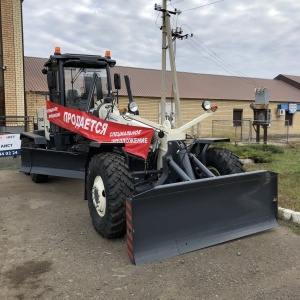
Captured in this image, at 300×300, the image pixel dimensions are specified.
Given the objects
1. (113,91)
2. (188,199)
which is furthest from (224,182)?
(113,91)

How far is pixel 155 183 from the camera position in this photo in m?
5.16

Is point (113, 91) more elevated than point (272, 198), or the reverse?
point (113, 91)

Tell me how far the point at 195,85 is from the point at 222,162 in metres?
20.9

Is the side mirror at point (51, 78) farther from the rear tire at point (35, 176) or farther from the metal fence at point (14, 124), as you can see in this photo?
the metal fence at point (14, 124)

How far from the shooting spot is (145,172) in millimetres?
5148

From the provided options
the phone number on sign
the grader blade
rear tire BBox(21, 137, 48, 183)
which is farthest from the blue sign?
the grader blade

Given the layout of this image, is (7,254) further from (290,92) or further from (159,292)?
(290,92)

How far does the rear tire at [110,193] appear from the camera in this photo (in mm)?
4281

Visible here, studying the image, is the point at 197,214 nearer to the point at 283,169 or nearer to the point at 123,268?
the point at 123,268

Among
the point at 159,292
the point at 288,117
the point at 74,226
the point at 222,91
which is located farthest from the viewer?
the point at 288,117

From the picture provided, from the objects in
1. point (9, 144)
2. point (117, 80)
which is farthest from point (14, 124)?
point (117, 80)

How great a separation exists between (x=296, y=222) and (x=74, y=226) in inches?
130

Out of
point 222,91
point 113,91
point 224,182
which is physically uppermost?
point 222,91

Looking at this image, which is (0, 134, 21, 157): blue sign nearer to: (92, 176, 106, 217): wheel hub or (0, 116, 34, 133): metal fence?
(0, 116, 34, 133): metal fence
